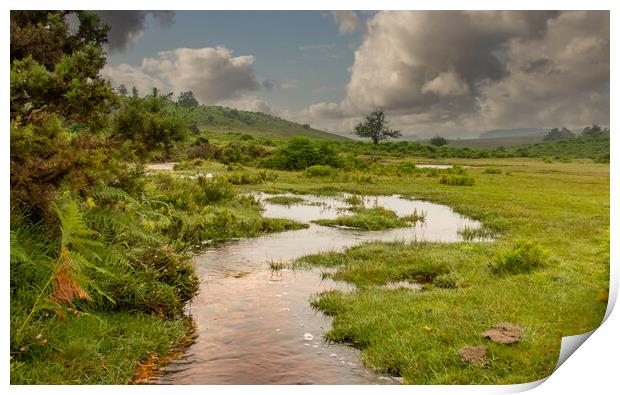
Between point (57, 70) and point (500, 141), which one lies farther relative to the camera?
point (500, 141)

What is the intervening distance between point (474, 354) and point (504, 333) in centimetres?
69

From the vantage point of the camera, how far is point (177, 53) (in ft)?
28.3

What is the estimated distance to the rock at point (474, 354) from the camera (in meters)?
6.05

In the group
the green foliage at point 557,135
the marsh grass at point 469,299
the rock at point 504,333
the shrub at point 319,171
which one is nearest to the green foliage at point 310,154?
the shrub at point 319,171

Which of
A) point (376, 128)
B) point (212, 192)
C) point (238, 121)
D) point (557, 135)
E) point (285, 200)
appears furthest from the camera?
point (285, 200)

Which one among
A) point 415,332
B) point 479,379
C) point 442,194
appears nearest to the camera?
point 479,379

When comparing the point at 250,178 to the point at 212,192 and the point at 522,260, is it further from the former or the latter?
the point at 522,260

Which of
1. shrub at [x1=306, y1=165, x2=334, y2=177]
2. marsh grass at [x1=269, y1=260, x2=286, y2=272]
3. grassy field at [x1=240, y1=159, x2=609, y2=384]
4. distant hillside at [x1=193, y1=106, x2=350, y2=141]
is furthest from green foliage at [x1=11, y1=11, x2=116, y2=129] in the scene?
shrub at [x1=306, y1=165, x2=334, y2=177]

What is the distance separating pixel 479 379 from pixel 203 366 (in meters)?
3.14

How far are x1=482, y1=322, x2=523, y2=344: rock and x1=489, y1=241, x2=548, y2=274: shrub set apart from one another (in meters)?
3.28

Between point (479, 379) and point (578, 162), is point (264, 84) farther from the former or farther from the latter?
point (578, 162)

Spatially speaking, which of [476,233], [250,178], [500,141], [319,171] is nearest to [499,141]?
[500,141]

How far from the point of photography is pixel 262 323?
7.90 m
